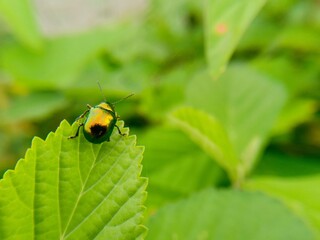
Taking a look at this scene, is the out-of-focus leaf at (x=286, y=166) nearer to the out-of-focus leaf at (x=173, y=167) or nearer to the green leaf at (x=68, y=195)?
the out-of-focus leaf at (x=173, y=167)

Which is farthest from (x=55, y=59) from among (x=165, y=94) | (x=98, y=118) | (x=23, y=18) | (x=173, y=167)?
(x=98, y=118)

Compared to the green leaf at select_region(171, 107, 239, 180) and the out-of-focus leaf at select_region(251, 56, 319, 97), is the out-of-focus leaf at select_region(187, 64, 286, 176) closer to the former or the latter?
the green leaf at select_region(171, 107, 239, 180)

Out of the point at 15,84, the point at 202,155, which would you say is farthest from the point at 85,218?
the point at 15,84

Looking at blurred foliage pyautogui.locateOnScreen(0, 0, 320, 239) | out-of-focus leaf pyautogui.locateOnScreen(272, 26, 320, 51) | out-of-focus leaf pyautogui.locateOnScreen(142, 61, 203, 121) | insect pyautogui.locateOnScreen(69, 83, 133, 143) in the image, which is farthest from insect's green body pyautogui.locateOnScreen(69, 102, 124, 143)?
out-of-focus leaf pyautogui.locateOnScreen(272, 26, 320, 51)

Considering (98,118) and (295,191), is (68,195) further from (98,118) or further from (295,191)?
(295,191)

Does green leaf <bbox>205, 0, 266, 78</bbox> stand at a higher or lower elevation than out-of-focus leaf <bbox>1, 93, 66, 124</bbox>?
higher

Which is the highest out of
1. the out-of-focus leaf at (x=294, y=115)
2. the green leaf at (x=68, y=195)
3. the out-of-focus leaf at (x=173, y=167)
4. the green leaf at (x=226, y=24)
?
the green leaf at (x=226, y=24)

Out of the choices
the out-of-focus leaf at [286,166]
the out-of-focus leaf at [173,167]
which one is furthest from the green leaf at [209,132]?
the out-of-focus leaf at [286,166]
